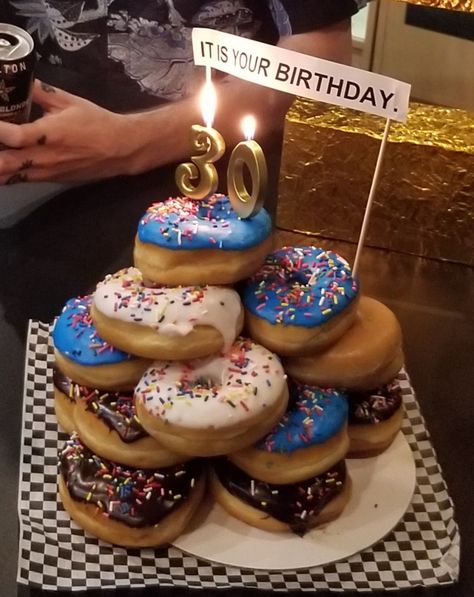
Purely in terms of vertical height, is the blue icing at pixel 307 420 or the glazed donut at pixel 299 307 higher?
the glazed donut at pixel 299 307

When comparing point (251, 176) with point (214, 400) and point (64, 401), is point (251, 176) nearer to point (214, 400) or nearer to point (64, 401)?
point (214, 400)

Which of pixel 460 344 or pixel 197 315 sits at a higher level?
pixel 197 315

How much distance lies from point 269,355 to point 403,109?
0.94 feet

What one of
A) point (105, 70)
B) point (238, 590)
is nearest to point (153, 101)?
point (105, 70)

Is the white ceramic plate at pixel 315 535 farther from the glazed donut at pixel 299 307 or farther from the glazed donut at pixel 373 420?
the glazed donut at pixel 299 307

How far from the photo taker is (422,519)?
945 millimetres

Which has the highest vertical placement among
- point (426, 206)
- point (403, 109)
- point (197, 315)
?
point (403, 109)

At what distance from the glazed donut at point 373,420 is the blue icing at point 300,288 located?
0.14 meters

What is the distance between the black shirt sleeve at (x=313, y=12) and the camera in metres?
1.62

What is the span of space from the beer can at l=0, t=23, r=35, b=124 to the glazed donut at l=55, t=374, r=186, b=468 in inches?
14.4

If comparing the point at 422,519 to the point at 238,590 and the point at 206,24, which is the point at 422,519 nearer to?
the point at 238,590

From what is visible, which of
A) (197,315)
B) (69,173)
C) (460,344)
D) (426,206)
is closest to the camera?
(197,315)

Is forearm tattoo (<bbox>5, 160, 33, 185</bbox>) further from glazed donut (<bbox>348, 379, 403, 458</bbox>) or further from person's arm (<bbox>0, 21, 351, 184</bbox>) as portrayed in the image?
glazed donut (<bbox>348, 379, 403, 458</bbox>)

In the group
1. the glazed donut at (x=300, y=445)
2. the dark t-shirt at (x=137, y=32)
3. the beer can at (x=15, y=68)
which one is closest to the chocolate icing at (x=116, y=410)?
the glazed donut at (x=300, y=445)
